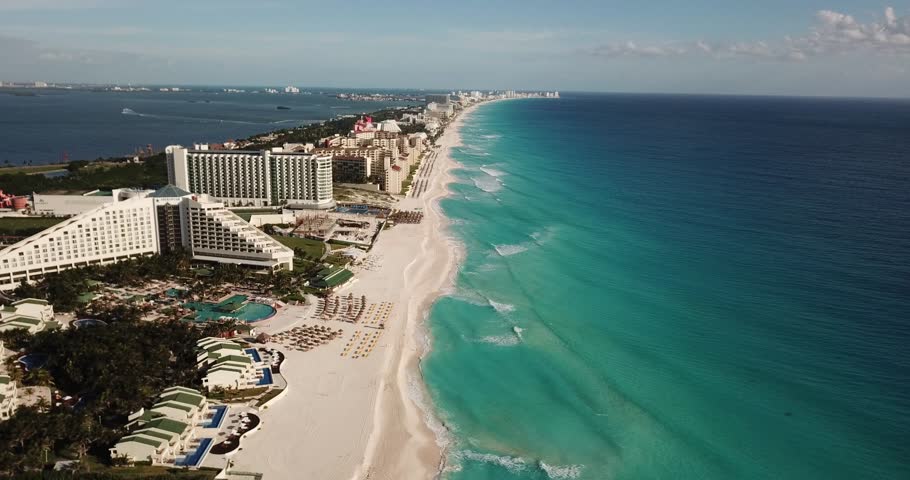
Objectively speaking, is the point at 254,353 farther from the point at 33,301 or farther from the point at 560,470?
the point at 560,470

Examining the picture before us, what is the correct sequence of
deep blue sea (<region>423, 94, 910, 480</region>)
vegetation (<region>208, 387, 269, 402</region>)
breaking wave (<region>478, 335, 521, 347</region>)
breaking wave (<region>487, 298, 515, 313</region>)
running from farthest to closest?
breaking wave (<region>487, 298, 515, 313</region>) < breaking wave (<region>478, 335, 521, 347</region>) < vegetation (<region>208, 387, 269, 402</region>) < deep blue sea (<region>423, 94, 910, 480</region>)

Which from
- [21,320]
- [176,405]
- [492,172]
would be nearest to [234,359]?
[176,405]

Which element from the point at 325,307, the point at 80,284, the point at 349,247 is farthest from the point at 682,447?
the point at 80,284

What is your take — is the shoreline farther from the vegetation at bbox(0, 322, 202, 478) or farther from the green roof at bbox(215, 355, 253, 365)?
the vegetation at bbox(0, 322, 202, 478)

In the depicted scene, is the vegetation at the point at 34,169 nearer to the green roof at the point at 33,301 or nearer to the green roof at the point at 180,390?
the green roof at the point at 33,301

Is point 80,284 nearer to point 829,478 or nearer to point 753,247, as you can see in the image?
point 829,478

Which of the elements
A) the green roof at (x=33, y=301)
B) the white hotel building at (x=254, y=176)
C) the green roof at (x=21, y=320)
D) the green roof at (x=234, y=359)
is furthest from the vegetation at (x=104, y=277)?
the white hotel building at (x=254, y=176)

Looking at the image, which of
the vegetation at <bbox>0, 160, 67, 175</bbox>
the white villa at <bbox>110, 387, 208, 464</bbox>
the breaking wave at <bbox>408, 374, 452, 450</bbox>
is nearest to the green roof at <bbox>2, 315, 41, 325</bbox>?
the white villa at <bbox>110, 387, 208, 464</bbox>
